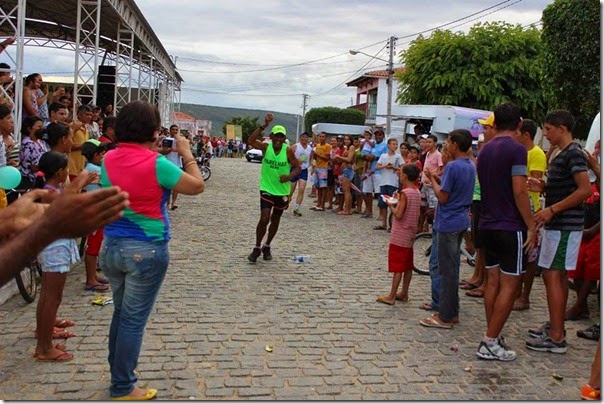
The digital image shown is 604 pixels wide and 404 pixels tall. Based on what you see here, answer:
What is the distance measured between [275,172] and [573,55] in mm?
9569

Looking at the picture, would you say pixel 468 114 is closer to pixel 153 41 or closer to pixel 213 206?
pixel 213 206

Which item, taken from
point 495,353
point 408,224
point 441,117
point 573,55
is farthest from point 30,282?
point 441,117

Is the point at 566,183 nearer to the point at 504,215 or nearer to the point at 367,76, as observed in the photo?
the point at 504,215

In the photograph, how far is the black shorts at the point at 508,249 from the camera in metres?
5.09

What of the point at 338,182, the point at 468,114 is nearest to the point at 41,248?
the point at 338,182

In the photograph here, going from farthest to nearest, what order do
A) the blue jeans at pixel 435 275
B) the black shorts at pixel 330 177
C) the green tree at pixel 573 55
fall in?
the black shorts at pixel 330 177, the green tree at pixel 573 55, the blue jeans at pixel 435 275

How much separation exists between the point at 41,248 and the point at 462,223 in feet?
15.6

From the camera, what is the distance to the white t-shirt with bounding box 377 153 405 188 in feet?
41.5

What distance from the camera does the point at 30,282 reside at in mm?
6332

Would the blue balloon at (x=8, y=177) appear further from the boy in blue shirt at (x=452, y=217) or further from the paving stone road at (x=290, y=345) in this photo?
the boy in blue shirt at (x=452, y=217)

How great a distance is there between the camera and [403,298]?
6.86 m

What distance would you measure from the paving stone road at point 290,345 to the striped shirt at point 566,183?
3.67ft

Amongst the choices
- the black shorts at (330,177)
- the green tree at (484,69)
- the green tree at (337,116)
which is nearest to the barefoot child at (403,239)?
the black shorts at (330,177)

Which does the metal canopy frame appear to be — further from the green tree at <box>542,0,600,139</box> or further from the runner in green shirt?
the green tree at <box>542,0,600,139</box>
